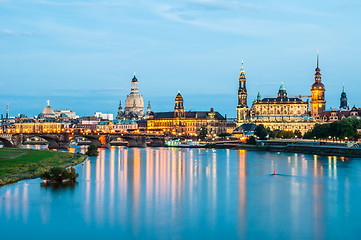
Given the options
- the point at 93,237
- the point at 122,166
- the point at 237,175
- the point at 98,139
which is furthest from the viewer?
the point at 98,139

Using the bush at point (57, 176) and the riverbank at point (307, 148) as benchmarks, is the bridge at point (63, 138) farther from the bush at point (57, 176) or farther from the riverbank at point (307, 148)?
the bush at point (57, 176)

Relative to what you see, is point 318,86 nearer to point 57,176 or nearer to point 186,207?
point 57,176

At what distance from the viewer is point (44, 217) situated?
120 feet

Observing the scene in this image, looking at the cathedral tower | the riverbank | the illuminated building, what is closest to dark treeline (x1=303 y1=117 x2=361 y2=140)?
the riverbank

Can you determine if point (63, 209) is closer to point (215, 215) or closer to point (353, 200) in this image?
point (215, 215)

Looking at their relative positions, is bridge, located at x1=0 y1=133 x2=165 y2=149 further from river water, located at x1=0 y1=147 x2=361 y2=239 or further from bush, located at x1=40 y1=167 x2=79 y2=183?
bush, located at x1=40 y1=167 x2=79 y2=183

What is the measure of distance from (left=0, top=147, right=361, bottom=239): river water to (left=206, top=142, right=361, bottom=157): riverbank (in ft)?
102

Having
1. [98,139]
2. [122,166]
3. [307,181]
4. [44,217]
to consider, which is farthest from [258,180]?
[98,139]

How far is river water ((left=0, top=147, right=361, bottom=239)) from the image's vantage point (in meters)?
33.3

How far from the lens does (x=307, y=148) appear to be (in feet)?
355

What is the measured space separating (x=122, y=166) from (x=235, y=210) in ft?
124

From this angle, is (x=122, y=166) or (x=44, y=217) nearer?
(x=44, y=217)

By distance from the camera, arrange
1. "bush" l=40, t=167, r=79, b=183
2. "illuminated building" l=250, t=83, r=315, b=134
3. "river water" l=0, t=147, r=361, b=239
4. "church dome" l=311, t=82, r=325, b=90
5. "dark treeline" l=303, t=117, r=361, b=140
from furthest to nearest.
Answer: "church dome" l=311, t=82, r=325, b=90
"illuminated building" l=250, t=83, r=315, b=134
"dark treeline" l=303, t=117, r=361, b=140
"bush" l=40, t=167, r=79, b=183
"river water" l=0, t=147, r=361, b=239

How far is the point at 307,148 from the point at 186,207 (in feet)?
235
